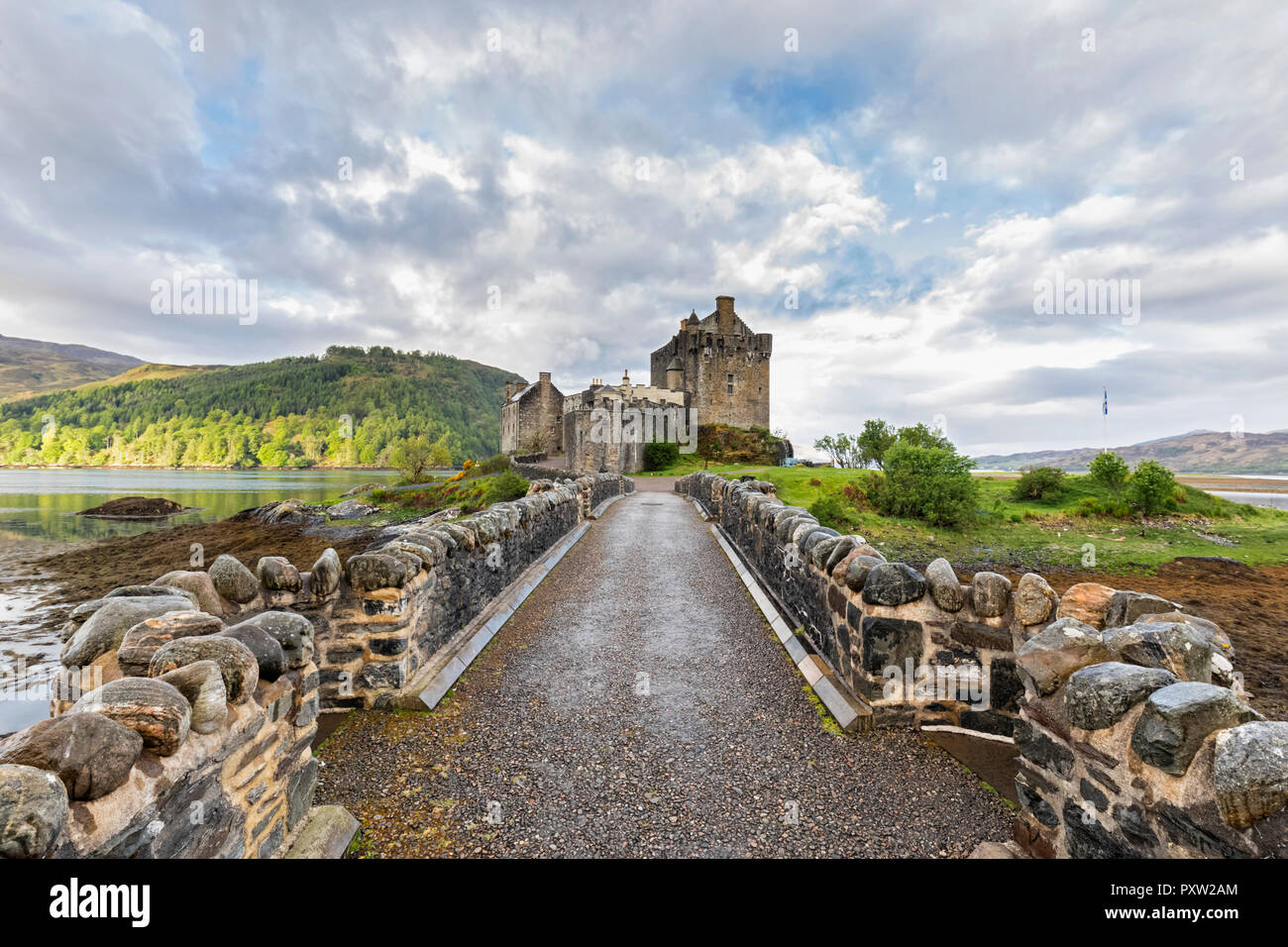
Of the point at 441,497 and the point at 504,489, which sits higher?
the point at 504,489

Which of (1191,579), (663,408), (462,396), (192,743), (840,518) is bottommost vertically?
(1191,579)

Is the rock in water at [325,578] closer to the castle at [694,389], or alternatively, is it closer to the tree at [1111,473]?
the tree at [1111,473]

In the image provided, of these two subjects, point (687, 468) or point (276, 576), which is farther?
point (687, 468)

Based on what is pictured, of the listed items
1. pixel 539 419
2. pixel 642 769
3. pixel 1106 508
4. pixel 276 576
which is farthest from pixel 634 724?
pixel 539 419

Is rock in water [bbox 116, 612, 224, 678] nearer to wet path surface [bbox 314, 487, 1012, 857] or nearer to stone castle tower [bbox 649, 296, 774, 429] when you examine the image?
wet path surface [bbox 314, 487, 1012, 857]

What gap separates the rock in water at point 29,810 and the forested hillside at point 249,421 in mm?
108603

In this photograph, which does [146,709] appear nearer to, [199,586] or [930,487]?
[199,586]

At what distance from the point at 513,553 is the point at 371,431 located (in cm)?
11886

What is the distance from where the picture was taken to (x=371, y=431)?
11462 centimetres

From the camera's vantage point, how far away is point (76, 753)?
5.46 feet

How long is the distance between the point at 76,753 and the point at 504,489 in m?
34.9

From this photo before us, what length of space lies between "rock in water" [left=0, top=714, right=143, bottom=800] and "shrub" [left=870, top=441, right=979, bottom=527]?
27932 millimetres

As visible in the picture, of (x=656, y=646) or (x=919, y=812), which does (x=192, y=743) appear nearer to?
(x=919, y=812)
